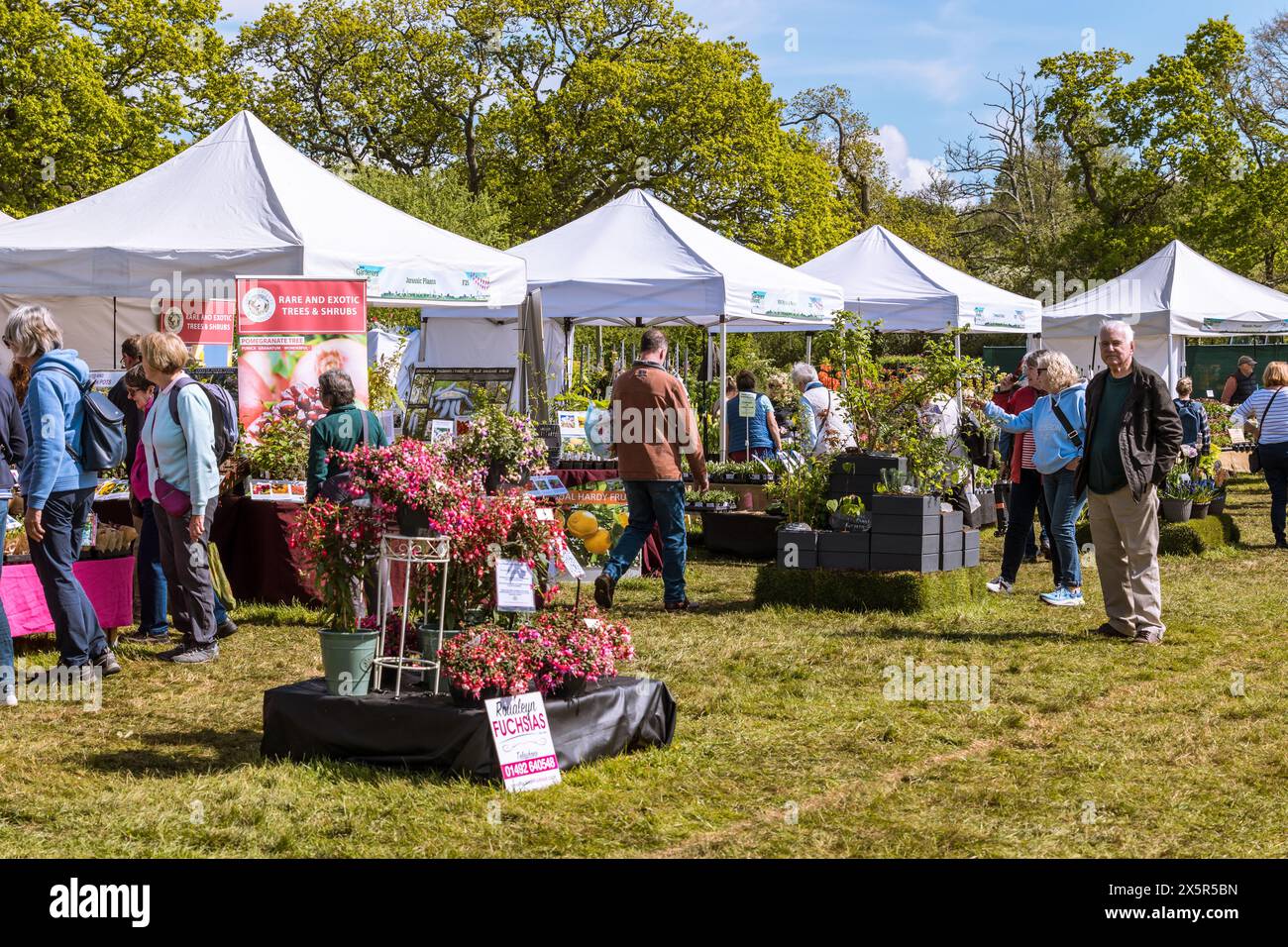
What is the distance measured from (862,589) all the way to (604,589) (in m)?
1.71

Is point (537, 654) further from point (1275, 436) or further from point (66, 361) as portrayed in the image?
point (1275, 436)

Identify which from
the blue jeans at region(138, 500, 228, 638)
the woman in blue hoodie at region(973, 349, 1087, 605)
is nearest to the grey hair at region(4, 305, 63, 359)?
the blue jeans at region(138, 500, 228, 638)

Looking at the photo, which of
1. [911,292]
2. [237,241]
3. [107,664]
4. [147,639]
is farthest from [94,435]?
[911,292]

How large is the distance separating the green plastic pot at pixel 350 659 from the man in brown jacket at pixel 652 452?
3.68m

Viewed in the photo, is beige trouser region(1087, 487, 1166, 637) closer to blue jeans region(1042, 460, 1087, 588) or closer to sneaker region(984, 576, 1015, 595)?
blue jeans region(1042, 460, 1087, 588)

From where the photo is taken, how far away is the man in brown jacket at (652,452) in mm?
8664

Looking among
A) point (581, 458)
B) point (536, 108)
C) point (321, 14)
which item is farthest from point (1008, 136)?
point (581, 458)

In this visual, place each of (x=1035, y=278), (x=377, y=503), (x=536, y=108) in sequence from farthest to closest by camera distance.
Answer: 1. (x=1035, y=278)
2. (x=536, y=108)
3. (x=377, y=503)

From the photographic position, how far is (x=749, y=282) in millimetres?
13680

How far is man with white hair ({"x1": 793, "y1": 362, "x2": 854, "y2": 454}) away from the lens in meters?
11.0

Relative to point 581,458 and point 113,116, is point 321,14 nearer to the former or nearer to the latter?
point 113,116

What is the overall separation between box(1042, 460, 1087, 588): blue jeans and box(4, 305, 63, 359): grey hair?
613 centimetres

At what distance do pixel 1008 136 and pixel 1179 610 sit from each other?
3795cm

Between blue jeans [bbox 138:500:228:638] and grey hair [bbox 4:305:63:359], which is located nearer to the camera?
grey hair [bbox 4:305:63:359]
